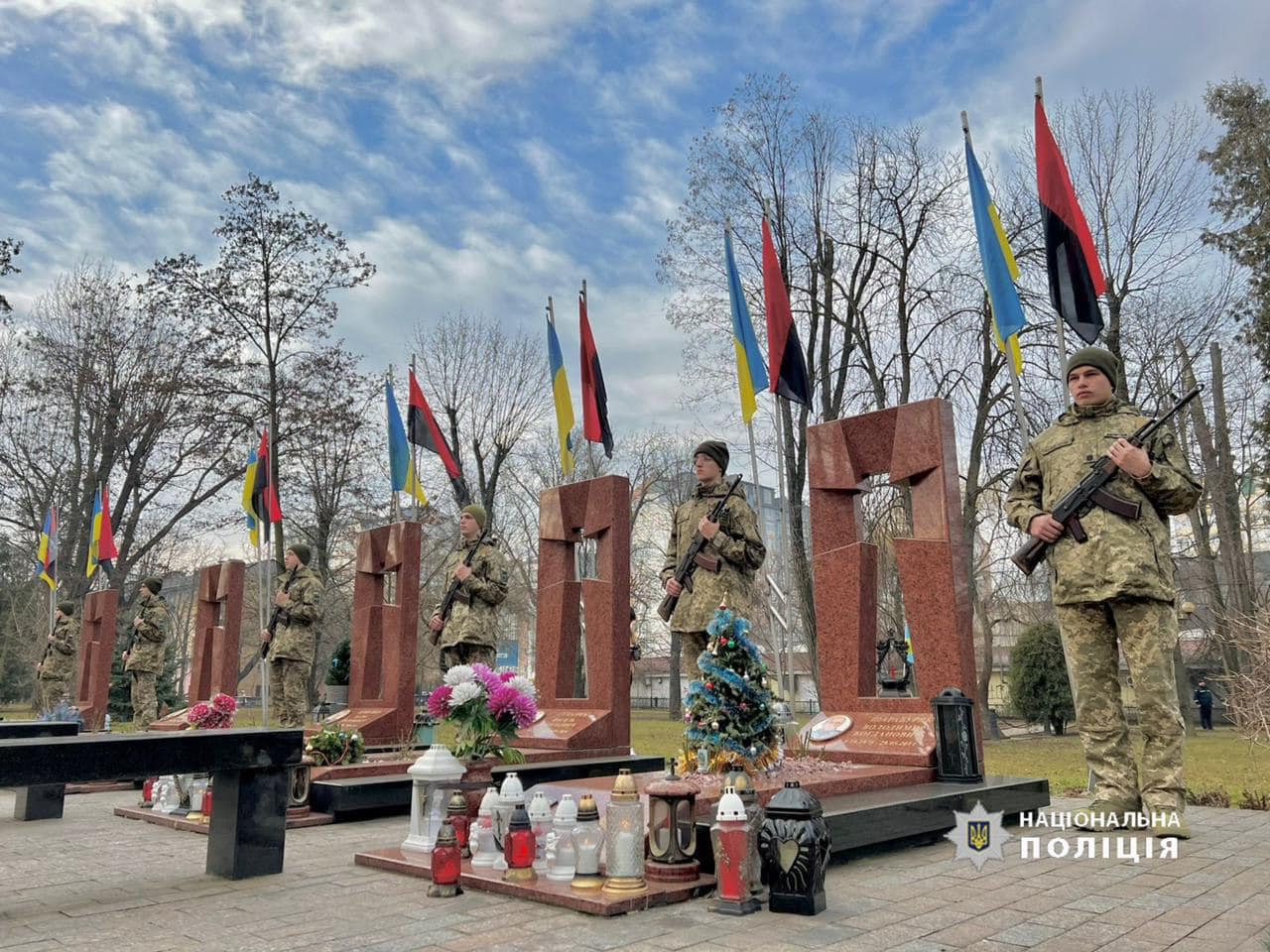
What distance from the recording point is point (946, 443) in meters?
7.10

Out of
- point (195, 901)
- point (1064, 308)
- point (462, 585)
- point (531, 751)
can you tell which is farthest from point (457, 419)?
point (195, 901)

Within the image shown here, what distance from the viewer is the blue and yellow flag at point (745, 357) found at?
11.7 metres

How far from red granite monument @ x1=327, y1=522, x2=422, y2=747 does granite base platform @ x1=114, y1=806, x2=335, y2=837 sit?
2.78m

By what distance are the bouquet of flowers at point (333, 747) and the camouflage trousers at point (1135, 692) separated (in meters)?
6.03

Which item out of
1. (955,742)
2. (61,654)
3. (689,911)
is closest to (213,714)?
(689,911)

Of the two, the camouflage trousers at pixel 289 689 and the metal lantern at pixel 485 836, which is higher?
the camouflage trousers at pixel 289 689

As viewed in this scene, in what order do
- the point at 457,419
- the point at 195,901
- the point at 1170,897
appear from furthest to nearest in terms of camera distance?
the point at 457,419 < the point at 195,901 < the point at 1170,897

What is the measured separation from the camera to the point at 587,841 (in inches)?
179

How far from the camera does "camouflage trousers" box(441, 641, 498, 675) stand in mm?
11141

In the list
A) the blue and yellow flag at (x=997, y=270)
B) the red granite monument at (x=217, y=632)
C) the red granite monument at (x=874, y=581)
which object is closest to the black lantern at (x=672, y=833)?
the red granite monument at (x=874, y=581)

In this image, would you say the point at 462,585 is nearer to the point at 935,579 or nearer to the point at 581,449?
the point at 935,579

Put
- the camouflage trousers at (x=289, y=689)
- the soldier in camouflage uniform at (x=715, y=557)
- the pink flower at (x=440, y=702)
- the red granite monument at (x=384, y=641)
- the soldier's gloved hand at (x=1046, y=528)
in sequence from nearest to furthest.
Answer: the soldier's gloved hand at (x=1046, y=528)
the pink flower at (x=440, y=702)
the soldier in camouflage uniform at (x=715, y=557)
the red granite monument at (x=384, y=641)
the camouflage trousers at (x=289, y=689)

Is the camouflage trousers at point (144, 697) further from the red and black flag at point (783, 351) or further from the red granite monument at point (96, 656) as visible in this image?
the red and black flag at point (783, 351)

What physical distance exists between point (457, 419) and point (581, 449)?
21.3 ft
